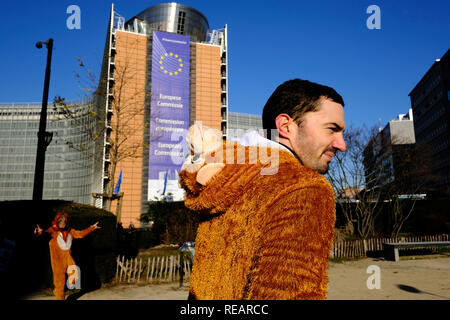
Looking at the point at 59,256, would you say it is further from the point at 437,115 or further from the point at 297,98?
the point at 437,115

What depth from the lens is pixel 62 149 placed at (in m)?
84.6

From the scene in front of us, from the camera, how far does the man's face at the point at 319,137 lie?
1037 mm

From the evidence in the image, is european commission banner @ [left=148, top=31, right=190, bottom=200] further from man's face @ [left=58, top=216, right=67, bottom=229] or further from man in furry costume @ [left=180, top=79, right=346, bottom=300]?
man in furry costume @ [left=180, top=79, right=346, bottom=300]

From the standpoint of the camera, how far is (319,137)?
1032 millimetres

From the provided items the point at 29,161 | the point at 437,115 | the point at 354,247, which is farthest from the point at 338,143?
the point at 29,161

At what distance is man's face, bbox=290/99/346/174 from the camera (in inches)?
40.8

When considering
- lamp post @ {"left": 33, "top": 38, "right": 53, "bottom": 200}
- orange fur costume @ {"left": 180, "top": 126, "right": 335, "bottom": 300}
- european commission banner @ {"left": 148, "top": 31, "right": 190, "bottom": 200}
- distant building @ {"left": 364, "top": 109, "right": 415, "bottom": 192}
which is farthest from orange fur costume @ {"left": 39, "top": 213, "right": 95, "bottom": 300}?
european commission banner @ {"left": 148, "top": 31, "right": 190, "bottom": 200}

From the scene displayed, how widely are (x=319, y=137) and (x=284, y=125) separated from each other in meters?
0.14

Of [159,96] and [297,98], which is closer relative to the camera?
[297,98]

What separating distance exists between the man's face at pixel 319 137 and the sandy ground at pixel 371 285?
8.07 meters

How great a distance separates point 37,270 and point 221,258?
10106mm
